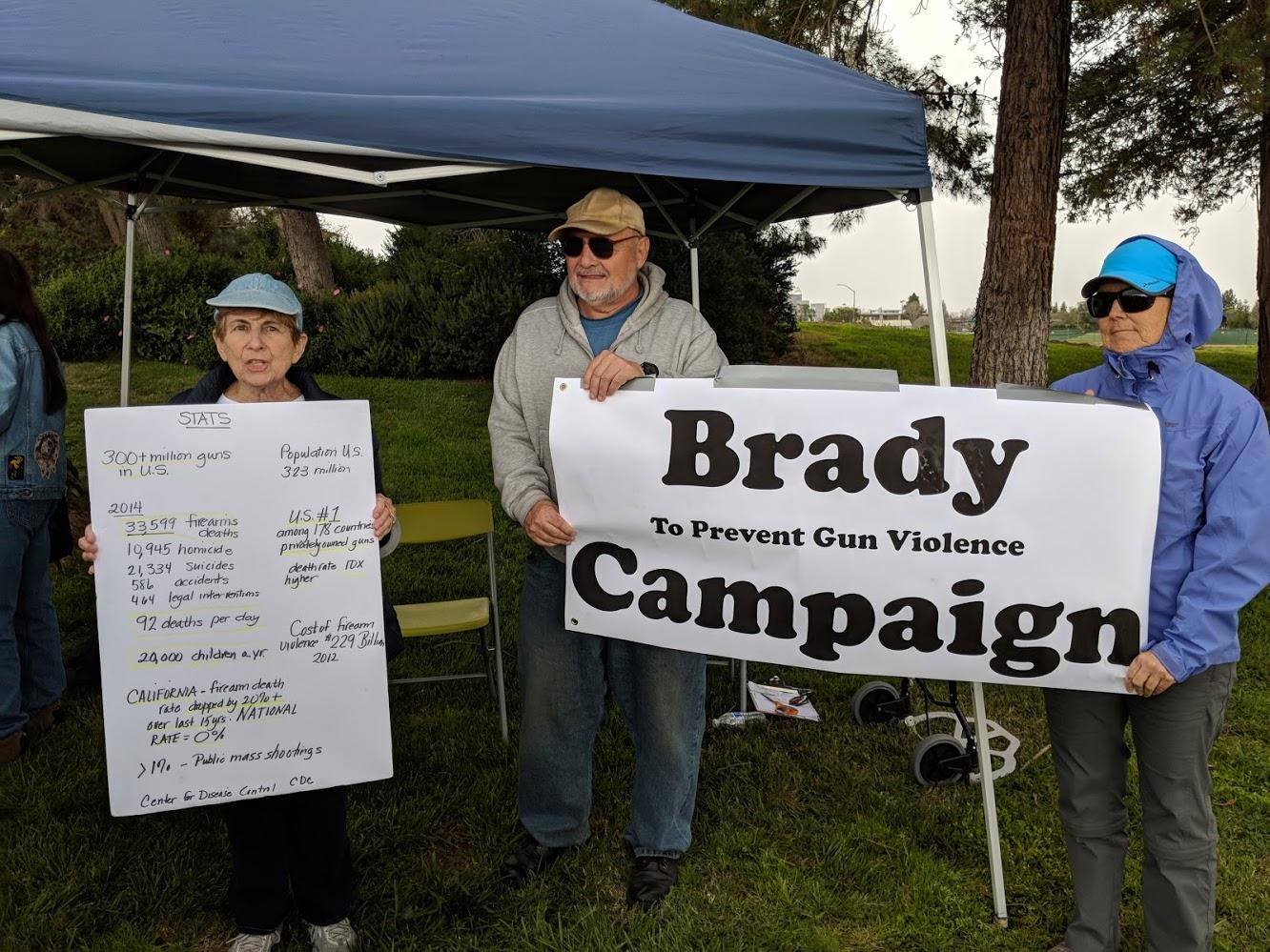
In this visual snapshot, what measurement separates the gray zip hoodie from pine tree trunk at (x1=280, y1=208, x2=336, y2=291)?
1126cm

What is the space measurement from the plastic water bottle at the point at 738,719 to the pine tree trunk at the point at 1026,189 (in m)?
3.88

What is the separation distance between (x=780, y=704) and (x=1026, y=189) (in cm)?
457

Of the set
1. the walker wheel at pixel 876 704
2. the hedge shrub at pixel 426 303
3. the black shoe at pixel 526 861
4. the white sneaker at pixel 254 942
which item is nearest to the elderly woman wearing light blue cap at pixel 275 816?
the white sneaker at pixel 254 942

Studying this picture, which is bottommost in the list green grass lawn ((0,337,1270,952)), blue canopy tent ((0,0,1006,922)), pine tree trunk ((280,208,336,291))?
green grass lawn ((0,337,1270,952))

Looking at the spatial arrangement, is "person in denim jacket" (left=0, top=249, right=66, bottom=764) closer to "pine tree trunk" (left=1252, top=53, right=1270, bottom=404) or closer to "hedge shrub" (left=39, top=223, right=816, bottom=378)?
"hedge shrub" (left=39, top=223, right=816, bottom=378)

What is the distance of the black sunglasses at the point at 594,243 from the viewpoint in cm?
268

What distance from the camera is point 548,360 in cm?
280

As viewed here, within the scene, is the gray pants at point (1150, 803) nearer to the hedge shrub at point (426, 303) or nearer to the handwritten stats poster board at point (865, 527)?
the handwritten stats poster board at point (865, 527)

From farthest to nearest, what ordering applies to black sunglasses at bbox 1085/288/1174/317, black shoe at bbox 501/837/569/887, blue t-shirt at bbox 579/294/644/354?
black shoe at bbox 501/837/569/887 → blue t-shirt at bbox 579/294/644/354 → black sunglasses at bbox 1085/288/1174/317

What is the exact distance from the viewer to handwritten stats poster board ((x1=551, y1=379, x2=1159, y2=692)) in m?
2.44

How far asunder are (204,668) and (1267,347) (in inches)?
491

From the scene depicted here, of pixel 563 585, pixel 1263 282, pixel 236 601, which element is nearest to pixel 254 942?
pixel 236 601

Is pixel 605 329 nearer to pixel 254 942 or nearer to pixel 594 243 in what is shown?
pixel 594 243

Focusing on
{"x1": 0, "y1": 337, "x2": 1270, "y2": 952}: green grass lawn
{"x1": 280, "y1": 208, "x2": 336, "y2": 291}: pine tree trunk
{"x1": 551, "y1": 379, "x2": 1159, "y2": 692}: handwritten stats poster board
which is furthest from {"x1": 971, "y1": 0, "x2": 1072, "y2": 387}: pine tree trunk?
{"x1": 280, "y1": 208, "x2": 336, "y2": 291}: pine tree trunk
